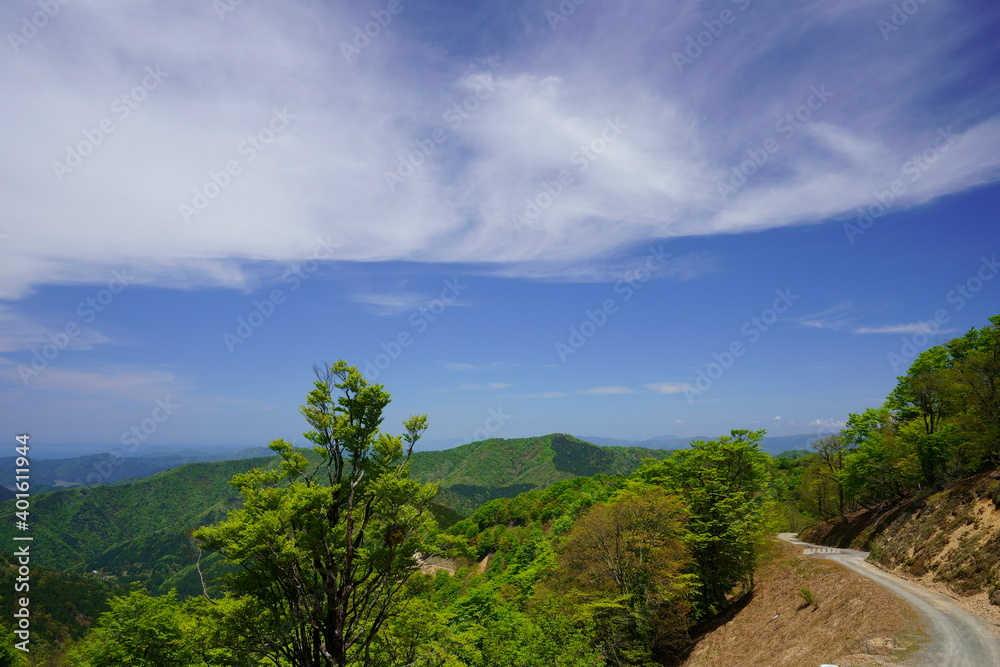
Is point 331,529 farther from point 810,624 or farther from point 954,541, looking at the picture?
point 954,541

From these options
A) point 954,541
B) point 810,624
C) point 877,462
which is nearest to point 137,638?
point 810,624

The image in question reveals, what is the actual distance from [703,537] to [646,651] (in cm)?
801

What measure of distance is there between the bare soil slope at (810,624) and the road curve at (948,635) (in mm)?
770

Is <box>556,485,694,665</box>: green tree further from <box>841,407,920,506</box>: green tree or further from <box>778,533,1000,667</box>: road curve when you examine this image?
<box>841,407,920,506</box>: green tree

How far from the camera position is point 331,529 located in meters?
18.8

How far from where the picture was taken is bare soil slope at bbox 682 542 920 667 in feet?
61.5

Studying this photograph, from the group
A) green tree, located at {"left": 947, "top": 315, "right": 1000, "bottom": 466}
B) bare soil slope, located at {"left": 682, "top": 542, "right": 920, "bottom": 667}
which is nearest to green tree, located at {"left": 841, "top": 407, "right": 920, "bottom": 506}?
green tree, located at {"left": 947, "top": 315, "right": 1000, "bottom": 466}

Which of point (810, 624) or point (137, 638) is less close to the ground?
point (810, 624)

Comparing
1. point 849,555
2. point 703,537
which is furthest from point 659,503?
point 849,555

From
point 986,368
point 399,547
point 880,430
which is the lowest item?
point 399,547

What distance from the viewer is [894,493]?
48.8 meters

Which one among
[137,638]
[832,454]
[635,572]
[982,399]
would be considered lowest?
[137,638]

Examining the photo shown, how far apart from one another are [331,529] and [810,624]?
2504 cm

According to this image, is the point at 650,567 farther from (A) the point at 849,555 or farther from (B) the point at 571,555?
(A) the point at 849,555
